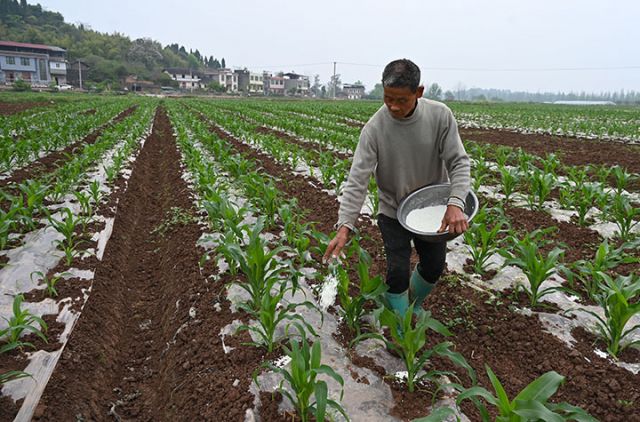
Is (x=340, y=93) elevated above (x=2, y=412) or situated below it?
above

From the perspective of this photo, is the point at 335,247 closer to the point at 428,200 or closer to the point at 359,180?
the point at 359,180

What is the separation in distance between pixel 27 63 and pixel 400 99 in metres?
72.6

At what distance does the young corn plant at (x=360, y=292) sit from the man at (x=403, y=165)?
5.7 inches

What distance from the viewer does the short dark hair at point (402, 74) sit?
6.66 ft

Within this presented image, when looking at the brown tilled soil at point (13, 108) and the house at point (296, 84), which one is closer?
the brown tilled soil at point (13, 108)

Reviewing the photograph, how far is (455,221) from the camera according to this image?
2.13m

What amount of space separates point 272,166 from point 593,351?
21.6 feet

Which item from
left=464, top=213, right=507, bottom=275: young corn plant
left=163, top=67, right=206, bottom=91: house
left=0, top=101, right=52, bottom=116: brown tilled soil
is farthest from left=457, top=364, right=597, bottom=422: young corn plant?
left=163, top=67, right=206, bottom=91: house

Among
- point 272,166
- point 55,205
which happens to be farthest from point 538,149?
point 55,205

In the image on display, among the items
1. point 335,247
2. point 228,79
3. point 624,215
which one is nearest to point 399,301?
point 335,247

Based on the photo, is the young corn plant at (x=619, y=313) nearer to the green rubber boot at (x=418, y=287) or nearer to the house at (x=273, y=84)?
the green rubber boot at (x=418, y=287)

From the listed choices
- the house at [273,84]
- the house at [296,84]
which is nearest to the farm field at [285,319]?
the house at [273,84]

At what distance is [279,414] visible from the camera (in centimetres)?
221

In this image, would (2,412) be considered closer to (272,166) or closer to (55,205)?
(55,205)
